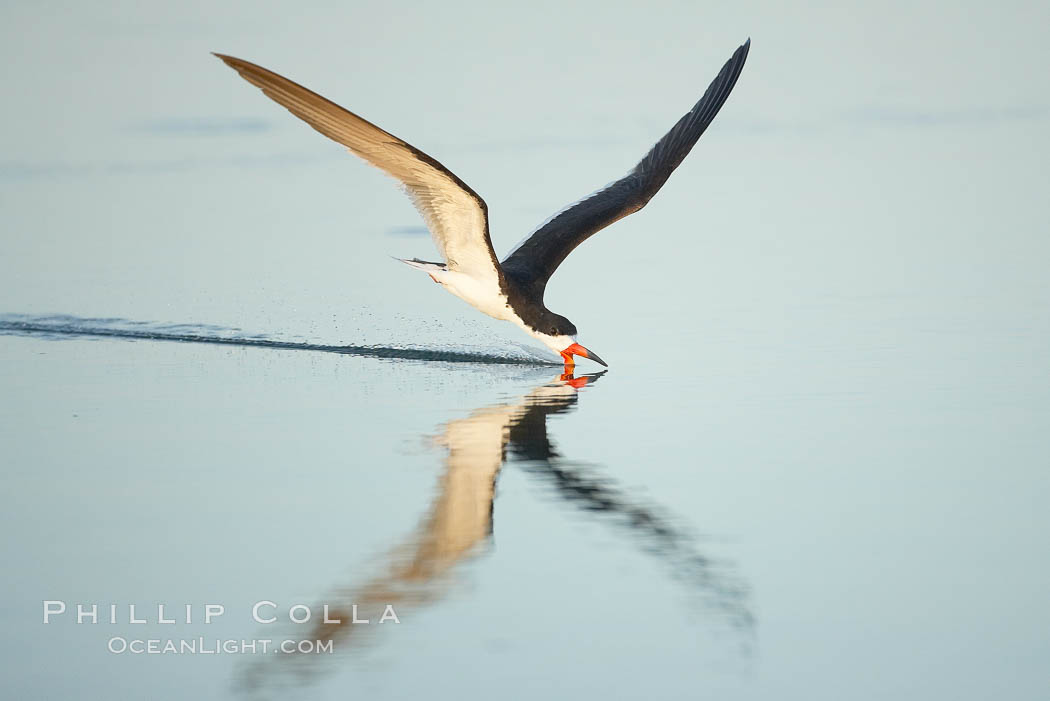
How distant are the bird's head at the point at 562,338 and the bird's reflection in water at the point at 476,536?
1321 mm

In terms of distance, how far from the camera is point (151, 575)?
452 centimetres

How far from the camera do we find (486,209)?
7223 millimetres

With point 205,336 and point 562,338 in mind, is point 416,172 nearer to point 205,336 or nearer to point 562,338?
point 562,338

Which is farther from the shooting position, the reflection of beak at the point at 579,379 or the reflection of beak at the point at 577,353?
the reflection of beak at the point at 577,353

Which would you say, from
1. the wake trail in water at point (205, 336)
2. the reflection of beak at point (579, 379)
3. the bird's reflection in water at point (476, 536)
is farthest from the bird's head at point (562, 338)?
the bird's reflection in water at point (476, 536)

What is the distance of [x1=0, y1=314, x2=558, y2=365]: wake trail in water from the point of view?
840cm

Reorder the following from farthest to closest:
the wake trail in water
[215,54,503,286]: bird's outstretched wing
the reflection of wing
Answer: the wake trail in water
[215,54,503,286]: bird's outstretched wing
the reflection of wing

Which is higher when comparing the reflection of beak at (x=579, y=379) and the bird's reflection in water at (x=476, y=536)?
the reflection of beak at (x=579, y=379)

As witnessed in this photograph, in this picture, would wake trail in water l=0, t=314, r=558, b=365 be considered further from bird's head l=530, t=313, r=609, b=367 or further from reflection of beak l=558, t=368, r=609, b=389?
reflection of beak l=558, t=368, r=609, b=389

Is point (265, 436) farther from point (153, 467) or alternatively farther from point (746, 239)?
point (746, 239)

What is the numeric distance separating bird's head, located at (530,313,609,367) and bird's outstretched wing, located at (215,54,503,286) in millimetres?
352

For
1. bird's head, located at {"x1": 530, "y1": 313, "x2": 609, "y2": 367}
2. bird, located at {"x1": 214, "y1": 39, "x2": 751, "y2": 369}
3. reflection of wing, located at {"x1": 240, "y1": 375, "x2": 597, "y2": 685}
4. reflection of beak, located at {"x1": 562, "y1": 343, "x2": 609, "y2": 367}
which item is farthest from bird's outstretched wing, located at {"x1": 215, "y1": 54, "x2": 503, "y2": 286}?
reflection of wing, located at {"x1": 240, "y1": 375, "x2": 597, "y2": 685}

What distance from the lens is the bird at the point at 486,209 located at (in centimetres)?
643

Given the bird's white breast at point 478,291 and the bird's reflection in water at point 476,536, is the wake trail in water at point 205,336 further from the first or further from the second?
the bird's reflection in water at point 476,536
